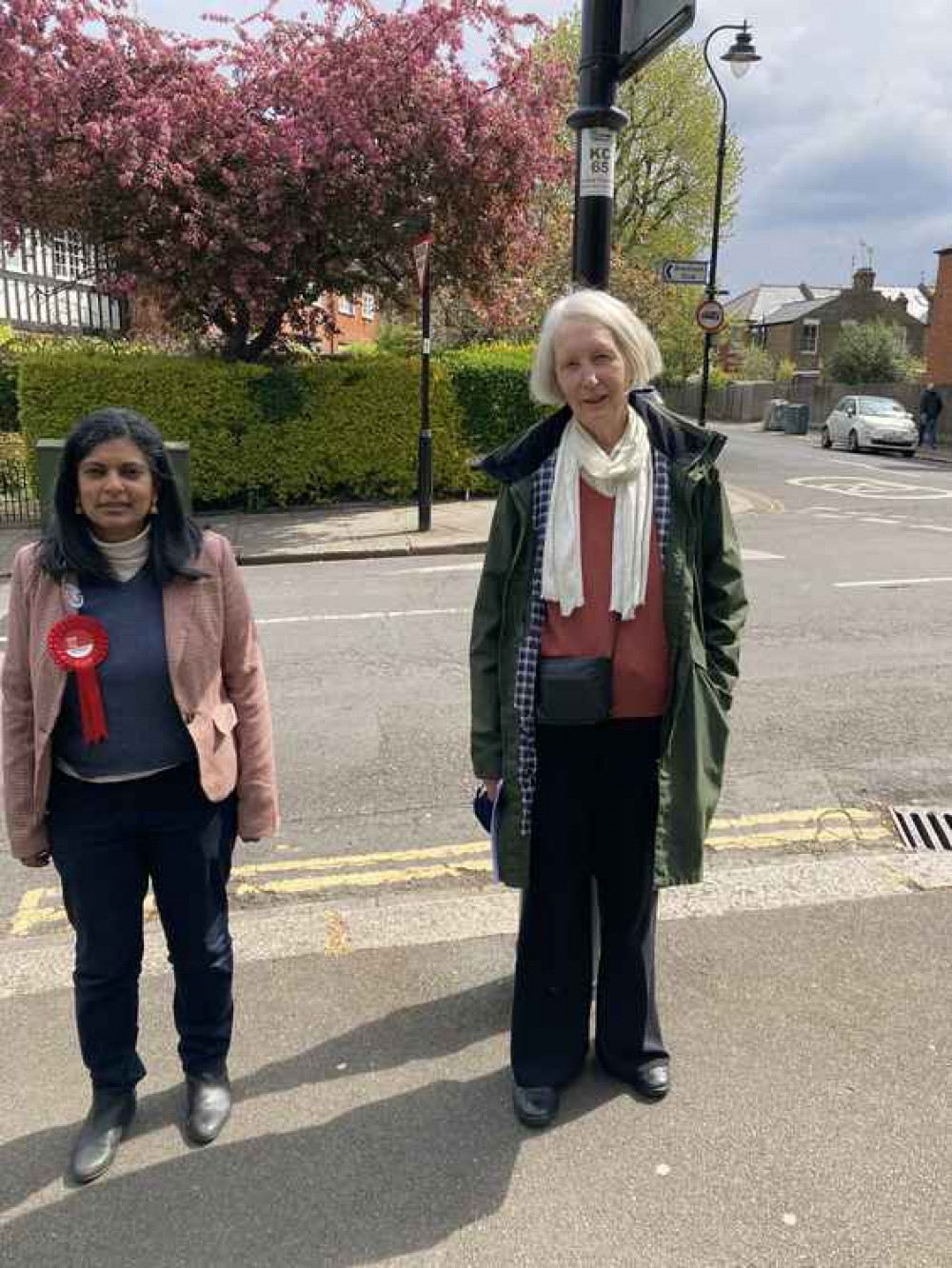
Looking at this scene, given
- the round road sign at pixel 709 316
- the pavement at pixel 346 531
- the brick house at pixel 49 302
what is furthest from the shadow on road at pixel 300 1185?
the brick house at pixel 49 302

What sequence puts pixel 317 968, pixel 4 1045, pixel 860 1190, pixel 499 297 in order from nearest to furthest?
pixel 860 1190, pixel 4 1045, pixel 317 968, pixel 499 297

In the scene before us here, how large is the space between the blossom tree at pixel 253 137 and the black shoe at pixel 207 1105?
38.2 feet

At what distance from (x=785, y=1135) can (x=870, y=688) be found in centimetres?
410

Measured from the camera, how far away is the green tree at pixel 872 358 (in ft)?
141

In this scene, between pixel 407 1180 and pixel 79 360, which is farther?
pixel 79 360

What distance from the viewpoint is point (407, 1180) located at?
7.48ft

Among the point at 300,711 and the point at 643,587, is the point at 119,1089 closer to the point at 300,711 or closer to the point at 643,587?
the point at 643,587

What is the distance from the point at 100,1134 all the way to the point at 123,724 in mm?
989

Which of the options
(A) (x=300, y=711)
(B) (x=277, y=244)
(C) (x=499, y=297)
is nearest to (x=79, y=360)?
(B) (x=277, y=244)

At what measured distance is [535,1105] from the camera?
2473 millimetres

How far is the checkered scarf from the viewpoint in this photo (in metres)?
2.34

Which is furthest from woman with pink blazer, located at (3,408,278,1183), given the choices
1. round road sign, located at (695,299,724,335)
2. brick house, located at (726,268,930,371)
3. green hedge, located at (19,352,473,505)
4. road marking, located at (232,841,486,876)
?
brick house, located at (726,268,930,371)

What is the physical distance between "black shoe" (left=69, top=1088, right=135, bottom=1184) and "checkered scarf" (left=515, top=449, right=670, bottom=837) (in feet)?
4.21

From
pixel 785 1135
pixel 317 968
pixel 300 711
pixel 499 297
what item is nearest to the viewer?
pixel 785 1135
